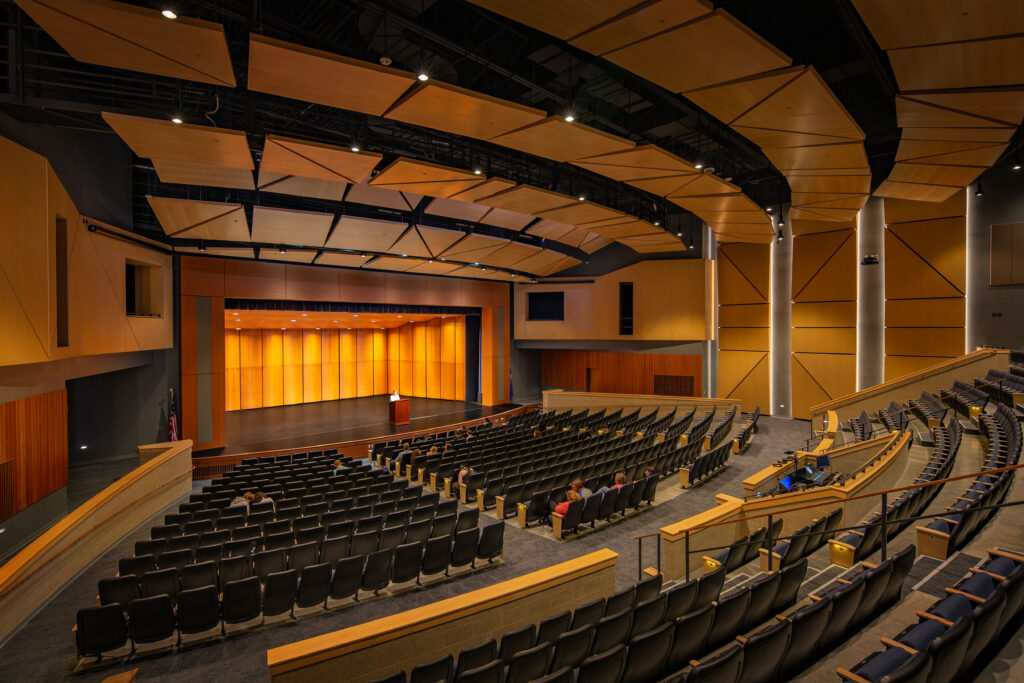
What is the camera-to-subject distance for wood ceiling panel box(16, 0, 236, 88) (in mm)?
3879

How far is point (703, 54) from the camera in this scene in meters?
4.80

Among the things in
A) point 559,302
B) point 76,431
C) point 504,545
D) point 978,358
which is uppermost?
point 559,302

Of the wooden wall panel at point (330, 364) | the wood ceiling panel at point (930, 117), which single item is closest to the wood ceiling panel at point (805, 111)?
the wood ceiling panel at point (930, 117)

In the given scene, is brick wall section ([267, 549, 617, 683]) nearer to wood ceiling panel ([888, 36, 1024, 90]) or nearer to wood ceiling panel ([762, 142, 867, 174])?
wood ceiling panel ([888, 36, 1024, 90])

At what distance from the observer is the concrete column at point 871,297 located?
1420 centimetres

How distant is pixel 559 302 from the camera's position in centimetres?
1988

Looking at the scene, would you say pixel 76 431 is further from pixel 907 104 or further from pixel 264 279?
pixel 907 104

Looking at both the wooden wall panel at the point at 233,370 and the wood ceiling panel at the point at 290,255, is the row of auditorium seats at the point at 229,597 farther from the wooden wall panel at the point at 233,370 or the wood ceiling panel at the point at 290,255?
the wooden wall panel at the point at 233,370

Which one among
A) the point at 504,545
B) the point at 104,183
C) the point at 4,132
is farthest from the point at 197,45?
the point at 104,183

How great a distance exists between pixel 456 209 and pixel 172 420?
859cm

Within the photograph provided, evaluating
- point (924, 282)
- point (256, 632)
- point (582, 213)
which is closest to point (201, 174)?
point (256, 632)

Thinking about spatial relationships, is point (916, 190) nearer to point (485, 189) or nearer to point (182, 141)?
point (485, 189)

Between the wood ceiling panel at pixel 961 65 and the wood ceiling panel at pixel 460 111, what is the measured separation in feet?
12.8

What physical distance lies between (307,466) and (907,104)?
11.2 metres
